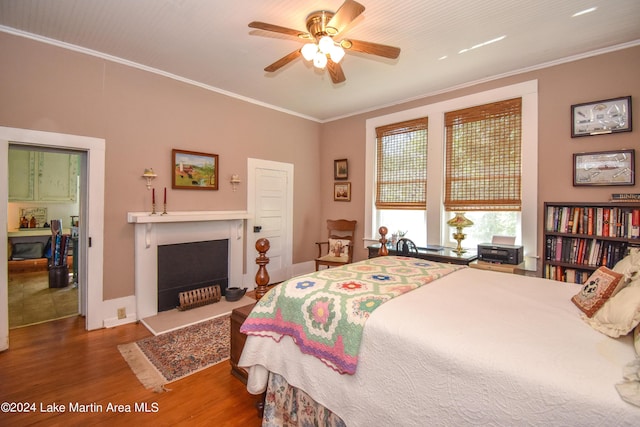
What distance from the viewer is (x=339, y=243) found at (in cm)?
459

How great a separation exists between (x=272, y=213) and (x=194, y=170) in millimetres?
1359

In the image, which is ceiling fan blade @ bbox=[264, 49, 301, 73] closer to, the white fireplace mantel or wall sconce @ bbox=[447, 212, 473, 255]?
the white fireplace mantel

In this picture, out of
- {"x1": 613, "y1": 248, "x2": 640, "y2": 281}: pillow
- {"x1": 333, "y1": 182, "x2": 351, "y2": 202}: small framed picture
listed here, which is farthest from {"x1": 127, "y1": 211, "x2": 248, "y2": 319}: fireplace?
{"x1": 613, "y1": 248, "x2": 640, "y2": 281}: pillow

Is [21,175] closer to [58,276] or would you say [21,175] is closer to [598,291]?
[58,276]

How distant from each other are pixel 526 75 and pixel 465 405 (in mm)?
3516

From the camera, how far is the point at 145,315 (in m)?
3.29

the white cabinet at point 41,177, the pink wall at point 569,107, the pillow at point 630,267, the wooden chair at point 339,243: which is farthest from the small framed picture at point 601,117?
the white cabinet at point 41,177

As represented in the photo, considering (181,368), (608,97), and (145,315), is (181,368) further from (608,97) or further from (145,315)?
(608,97)

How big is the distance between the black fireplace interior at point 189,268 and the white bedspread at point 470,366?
2314mm

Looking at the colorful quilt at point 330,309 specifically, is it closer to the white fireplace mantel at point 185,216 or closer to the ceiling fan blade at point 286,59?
the ceiling fan blade at point 286,59

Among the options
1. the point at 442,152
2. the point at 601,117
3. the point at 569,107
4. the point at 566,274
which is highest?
the point at 569,107

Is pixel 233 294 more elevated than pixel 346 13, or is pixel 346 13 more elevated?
pixel 346 13

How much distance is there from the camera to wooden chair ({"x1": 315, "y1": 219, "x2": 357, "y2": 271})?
430 centimetres

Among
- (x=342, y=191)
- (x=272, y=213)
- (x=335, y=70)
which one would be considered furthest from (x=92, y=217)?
(x=342, y=191)
